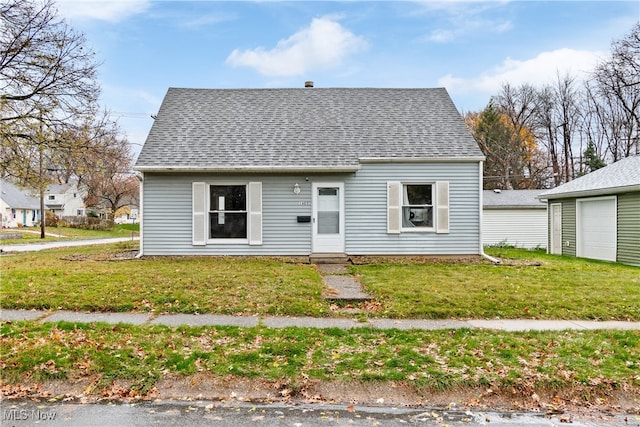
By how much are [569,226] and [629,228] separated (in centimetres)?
296

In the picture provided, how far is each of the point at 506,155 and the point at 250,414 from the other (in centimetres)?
3340

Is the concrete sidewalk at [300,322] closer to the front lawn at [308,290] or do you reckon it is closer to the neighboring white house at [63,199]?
the front lawn at [308,290]

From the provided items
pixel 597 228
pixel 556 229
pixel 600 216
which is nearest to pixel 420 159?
pixel 600 216

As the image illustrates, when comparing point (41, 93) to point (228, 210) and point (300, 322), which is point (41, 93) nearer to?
point (228, 210)

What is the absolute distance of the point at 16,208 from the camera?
43.1 meters

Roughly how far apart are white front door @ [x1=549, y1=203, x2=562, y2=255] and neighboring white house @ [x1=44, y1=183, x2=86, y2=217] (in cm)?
5355

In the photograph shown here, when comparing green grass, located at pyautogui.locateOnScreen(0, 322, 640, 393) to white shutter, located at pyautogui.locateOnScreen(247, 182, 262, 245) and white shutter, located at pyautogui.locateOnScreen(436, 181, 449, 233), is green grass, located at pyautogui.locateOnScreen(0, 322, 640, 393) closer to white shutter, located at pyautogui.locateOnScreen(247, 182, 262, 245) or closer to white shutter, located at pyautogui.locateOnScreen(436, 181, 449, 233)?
white shutter, located at pyautogui.locateOnScreen(247, 182, 262, 245)

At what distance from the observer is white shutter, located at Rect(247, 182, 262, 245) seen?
11773 millimetres

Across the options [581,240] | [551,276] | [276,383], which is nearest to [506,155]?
[581,240]

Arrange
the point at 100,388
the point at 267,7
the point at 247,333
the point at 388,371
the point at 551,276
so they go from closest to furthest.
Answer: the point at 100,388 → the point at 388,371 → the point at 247,333 → the point at 551,276 → the point at 267,7

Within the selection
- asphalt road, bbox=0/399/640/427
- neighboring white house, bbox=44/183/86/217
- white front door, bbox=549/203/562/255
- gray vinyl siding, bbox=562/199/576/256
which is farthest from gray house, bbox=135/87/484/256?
neighboring white house, bbox=44/183/86/217

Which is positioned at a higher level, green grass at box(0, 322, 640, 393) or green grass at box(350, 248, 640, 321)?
green grass at box(350, 248, 640, 321)

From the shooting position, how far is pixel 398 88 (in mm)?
15195

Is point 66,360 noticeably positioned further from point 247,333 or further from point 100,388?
point 247,333
